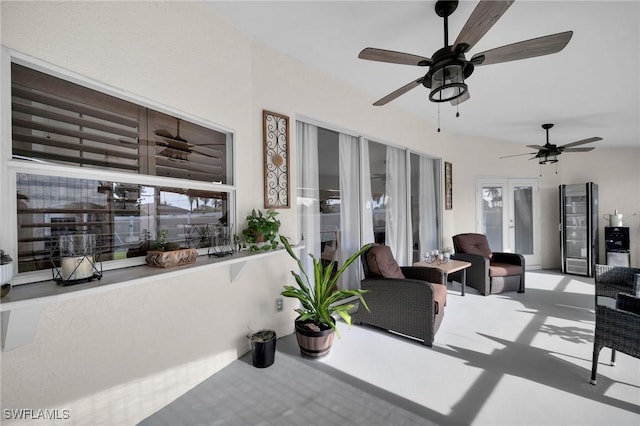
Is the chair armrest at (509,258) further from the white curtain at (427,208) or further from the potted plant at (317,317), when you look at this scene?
the potted plant at (317,317)

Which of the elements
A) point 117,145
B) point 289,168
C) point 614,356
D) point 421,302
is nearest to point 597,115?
point 614,356

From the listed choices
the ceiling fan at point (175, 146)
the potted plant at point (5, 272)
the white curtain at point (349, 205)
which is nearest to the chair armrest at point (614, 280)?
the white curtain at point (349, 205)

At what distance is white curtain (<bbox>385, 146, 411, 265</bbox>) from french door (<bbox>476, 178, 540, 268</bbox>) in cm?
249

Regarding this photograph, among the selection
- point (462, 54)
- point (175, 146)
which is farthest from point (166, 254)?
point (462, 54)

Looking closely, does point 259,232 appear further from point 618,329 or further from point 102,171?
point 618,329

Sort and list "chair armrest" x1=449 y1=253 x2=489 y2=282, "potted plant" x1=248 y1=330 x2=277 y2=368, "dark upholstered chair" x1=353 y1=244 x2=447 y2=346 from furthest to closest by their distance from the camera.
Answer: "chair armrest" x1=449 y1=253 x2=489 y2=282, "dark upholstered chair" x1=353 y1=244 x2=447 y2=346, "potted plant" x1=248 y1=330 x2=277 y2=368

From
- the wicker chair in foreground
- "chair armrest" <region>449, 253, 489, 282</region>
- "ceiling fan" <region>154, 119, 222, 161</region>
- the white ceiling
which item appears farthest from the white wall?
"chair armrest" <region>449, 253, 489, 282</region>

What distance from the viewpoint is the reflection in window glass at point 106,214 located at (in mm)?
1375

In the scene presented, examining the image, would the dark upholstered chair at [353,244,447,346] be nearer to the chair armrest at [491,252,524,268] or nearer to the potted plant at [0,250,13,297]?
the chair armrest at [491,252,524,268]

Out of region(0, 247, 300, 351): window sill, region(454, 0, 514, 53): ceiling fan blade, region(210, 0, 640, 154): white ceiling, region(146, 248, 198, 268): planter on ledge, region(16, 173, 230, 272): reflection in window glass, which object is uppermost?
region(210, 0, 640, 154): white ceiling

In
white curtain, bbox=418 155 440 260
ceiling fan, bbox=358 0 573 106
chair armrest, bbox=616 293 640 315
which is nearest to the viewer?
ceiling fan, bbox=358 0 573 106

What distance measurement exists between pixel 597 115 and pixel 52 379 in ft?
21.9

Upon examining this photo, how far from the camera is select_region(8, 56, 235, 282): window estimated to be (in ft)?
4.46

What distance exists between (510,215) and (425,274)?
13.3 ft
